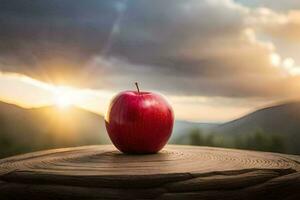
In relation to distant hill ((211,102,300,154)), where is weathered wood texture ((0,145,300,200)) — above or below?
below

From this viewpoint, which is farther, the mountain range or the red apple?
the mountain range

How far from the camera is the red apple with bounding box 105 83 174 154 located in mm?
1157

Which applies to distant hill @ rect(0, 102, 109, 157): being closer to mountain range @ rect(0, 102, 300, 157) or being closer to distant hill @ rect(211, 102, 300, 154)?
mountain range @ rect(0, 102, 300, 157)

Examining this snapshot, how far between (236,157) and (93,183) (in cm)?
43

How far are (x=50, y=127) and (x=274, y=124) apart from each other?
1099mm

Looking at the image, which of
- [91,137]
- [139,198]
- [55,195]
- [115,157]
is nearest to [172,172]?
[139,198]

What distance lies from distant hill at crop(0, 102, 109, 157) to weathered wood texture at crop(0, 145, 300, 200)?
119 centimetres

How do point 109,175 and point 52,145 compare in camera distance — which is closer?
point 109,175

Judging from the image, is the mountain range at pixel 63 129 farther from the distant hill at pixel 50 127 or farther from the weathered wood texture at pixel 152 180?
the weathered wood texture at pixel 152 180

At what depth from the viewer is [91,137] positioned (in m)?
2.23

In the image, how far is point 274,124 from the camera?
2.38m

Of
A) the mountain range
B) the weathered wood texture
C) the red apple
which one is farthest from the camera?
the mountain range

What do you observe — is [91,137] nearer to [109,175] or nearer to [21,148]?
[21,148]

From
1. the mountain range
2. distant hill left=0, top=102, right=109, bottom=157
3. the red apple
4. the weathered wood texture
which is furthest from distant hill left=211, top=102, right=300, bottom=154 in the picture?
the weathered wood texture
